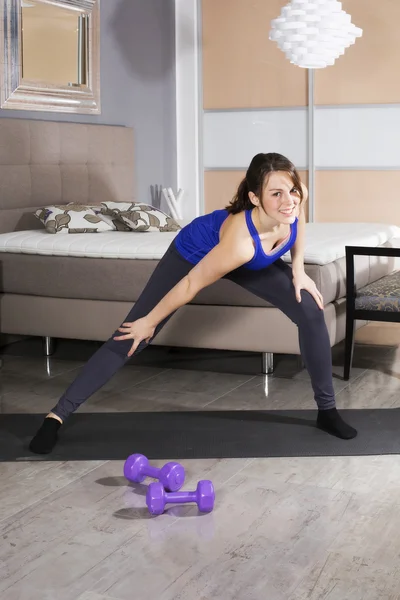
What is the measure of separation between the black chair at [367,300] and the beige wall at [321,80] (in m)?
2.64

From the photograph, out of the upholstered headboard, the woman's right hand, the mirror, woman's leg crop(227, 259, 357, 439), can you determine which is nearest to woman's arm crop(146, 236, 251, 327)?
the woman's right hand

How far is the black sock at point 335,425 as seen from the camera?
2914 millimetres

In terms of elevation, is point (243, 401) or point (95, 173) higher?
point (95, 173)

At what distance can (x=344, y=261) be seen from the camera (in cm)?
393

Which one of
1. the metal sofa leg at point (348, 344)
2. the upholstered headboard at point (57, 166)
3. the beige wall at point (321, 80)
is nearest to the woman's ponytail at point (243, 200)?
the metal sofa leg at point (348, 344)

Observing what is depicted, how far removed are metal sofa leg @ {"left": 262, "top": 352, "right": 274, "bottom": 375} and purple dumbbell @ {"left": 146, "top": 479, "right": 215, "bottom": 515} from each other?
1.55 m

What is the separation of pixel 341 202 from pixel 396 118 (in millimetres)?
698

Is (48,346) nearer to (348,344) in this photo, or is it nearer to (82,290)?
(82,290)

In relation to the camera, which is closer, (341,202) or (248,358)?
(248,358)

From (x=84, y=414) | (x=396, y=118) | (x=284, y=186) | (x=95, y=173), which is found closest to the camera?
(x=284, y=186)

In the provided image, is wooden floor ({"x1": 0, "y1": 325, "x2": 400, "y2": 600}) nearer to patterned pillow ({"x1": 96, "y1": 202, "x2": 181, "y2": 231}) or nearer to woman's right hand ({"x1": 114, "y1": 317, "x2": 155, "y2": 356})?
woman's right hand ({"x1": 114, "y1": 317, "x2": 155, "y2": 356})

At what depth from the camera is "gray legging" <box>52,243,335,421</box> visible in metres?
2.83

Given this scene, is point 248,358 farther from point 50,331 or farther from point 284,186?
point 284,186

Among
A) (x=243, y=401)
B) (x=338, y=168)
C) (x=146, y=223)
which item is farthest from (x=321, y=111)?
(x=243, y=401)
